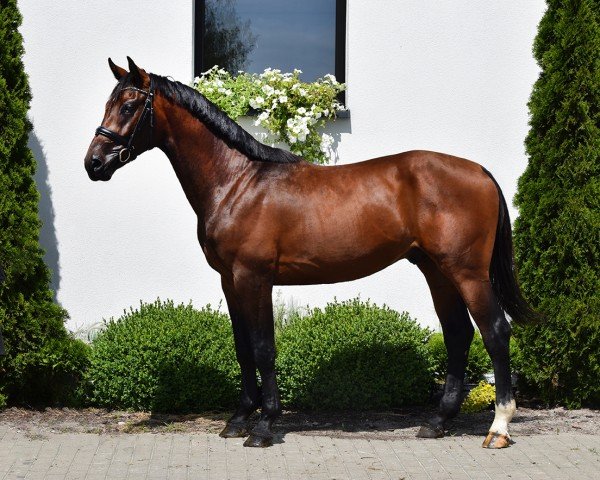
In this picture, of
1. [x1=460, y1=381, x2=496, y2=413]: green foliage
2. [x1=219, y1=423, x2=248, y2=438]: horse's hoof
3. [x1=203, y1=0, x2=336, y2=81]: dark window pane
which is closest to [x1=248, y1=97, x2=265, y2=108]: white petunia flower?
[x1=203, y1=0, x2=336, y2=81]: dark window pane

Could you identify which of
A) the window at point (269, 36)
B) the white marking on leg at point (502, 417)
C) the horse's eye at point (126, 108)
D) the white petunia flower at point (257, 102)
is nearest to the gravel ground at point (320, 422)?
the white marking on leg at point (502, 417)

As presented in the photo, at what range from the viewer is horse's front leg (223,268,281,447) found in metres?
6.13

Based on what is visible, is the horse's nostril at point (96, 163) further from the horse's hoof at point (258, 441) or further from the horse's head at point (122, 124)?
the horse's hoof at point (258, 441)

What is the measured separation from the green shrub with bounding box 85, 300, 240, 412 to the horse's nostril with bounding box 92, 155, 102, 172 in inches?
63.8

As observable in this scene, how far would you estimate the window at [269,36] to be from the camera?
8375 millimetres

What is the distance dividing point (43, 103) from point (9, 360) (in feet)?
7.52

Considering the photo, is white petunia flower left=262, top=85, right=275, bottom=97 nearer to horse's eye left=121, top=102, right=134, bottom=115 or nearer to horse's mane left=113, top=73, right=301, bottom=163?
horse's mane left=113, top=73, right=301, bottom=163

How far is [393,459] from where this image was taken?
19.1ft

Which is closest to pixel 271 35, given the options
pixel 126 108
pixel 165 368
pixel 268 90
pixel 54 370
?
pixel 268 90

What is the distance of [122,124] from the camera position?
6.09m

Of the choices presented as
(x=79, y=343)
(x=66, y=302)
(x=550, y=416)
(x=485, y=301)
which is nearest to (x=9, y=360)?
(x=79, y=343)

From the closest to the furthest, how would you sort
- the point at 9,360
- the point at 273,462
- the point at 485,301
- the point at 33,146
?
the point at 273,462 → the point at 485,301 → the point at 9,360 → the point at 33,146

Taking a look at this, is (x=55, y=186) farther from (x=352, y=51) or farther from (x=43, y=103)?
(x=352, y=51)

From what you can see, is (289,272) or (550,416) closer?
(289,272)
